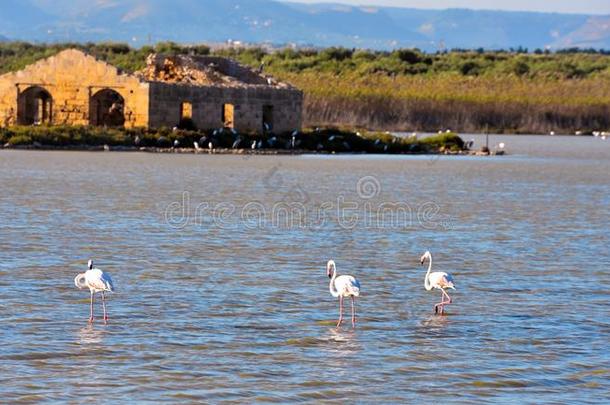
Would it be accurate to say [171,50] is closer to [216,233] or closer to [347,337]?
[216,233]

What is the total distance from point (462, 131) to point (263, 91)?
19633mm

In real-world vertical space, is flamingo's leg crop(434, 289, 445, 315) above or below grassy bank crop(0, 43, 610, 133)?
below

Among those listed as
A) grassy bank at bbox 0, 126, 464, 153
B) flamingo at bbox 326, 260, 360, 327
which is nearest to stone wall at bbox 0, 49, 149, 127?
grassy bank at bbox 0, 126, 464, 153

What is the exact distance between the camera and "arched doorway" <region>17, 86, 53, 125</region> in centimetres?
4303

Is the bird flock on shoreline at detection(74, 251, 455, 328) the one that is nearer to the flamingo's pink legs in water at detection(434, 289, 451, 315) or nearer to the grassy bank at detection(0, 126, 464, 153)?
the flamingo's pink legs in water at detection(434, 289, 451, 315)

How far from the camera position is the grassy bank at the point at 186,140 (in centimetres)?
4062

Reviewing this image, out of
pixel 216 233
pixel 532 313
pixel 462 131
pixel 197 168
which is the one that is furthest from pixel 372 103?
pixel 532 313

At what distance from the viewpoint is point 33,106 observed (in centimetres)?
4409

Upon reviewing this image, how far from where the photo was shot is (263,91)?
4291 centimetres

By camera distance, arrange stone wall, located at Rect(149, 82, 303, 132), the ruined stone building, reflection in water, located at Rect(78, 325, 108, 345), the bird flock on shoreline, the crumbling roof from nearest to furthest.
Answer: reflection in water, located at Rect(78, 325, 108, 345) < the bird flock on shoreline < stone wall, located at Rect(149, 82, 303, 132) < the ruined stone building < the crumbling roof

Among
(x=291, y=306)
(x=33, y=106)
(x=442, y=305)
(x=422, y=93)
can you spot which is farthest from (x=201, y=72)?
(x=442, y=305)

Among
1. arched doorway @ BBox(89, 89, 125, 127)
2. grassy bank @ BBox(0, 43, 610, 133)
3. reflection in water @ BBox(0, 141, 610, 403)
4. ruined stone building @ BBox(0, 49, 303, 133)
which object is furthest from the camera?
grassy bank @ BBox(0, 43, 610, 133)

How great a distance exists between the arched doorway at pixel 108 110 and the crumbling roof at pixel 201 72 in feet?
3.44

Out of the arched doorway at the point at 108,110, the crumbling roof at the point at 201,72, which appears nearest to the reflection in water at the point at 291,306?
the arched doorway at the point at 108,110
